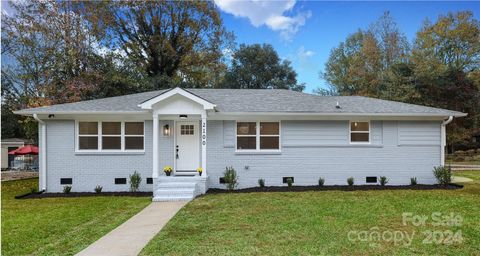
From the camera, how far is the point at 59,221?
7.46 m

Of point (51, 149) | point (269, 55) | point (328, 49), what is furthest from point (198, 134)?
point (328, 49)

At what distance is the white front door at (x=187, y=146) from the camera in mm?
12398

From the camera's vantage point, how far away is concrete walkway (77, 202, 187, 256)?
5.29 m

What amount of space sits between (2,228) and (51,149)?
5.51m

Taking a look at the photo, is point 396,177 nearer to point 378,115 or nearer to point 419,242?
point 378,115

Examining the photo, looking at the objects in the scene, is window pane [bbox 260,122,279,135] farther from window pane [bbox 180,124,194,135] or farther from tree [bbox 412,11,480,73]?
tree [bbox 412,11,480,73]

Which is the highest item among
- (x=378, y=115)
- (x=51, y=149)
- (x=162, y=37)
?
(x=162, y=37)

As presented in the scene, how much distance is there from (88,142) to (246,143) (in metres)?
6.10

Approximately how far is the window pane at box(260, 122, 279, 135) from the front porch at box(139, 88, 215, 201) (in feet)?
7.61

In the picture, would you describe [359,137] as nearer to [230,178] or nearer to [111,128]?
[230,178]

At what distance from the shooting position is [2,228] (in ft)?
23.1

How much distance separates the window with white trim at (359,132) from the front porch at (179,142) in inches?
225

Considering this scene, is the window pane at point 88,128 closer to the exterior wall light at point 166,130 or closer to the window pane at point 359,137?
the exterior wall light at point 166,130

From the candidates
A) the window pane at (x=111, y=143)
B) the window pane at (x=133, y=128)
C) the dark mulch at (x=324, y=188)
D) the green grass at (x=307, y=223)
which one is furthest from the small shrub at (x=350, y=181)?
the window pane at (x=111, y=143)
